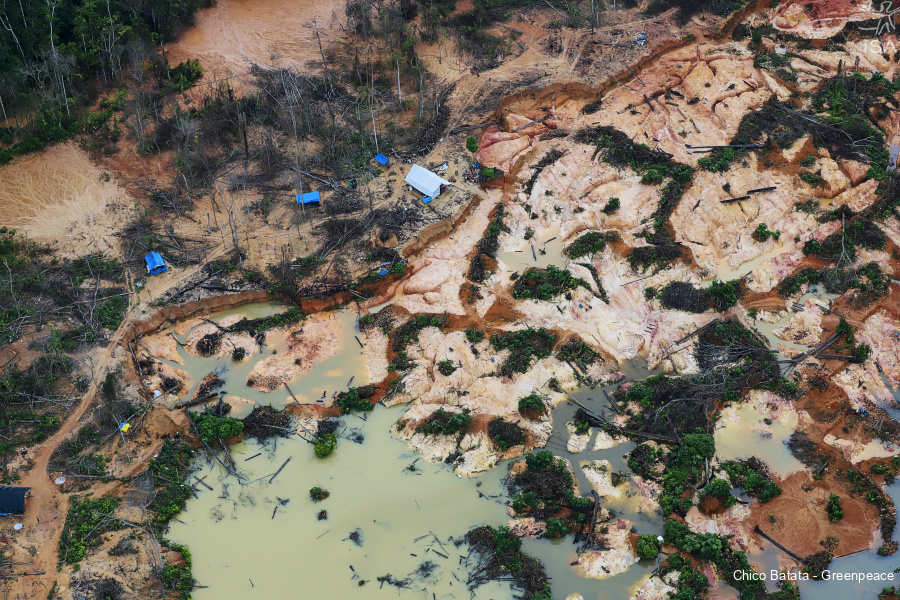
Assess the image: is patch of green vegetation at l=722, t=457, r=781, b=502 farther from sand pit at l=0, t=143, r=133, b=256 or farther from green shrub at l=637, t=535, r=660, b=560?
sand pit at l=0, t=143, r=133, b=256

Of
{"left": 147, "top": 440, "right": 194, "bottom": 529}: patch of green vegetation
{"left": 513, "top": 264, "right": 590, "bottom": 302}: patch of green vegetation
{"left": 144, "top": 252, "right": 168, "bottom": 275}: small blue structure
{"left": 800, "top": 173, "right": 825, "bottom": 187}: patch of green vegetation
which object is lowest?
{"left": 147, "top": 440, "right": 194, "bottom": 529}: patch of green vegetation

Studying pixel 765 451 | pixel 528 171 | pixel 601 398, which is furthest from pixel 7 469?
pixel 765 451

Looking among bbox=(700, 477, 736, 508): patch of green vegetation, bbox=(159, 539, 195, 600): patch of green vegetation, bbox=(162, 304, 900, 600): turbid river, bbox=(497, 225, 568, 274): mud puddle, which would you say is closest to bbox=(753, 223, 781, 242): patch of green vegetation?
bbox=(497, 225, 568, 274): mud puddle

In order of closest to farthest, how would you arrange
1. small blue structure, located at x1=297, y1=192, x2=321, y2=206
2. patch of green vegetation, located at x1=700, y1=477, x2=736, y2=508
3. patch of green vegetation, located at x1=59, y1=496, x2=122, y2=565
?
1. patch of green vegetation, located at x1=59, y1=496, x2=122, y2=565
2. patch of green vegetation, located at x1=700, y1=477, x2=736, y2=508
3. small blue structure, located at x1=297, y1=192, x2=321, y2=206

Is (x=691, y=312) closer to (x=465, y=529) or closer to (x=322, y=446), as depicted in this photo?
(x=465, y=529)

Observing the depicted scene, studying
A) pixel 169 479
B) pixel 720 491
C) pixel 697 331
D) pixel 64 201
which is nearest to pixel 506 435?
pixel 720 491
